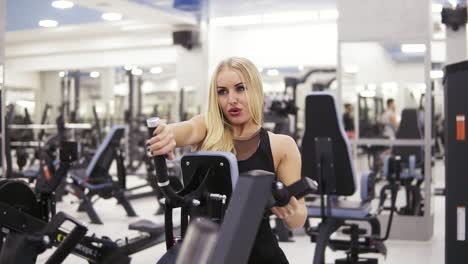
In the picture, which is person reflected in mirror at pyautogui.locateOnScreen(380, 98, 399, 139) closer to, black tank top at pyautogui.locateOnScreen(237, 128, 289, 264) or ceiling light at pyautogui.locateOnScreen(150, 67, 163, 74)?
black tank top at pyautogui.locateOnScreen(237, 128, 289, 264)

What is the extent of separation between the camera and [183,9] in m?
10.6

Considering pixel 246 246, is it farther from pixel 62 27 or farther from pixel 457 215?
pixel 62 27

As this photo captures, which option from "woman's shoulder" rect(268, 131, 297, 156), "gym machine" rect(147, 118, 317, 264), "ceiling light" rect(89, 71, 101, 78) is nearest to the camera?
"gym machine" rect(147, 118, 317, 264)

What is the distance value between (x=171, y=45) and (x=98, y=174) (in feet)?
19.8

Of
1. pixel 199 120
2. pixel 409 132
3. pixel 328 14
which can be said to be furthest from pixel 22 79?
pixel 199 120

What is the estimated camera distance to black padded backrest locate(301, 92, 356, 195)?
3832 mm

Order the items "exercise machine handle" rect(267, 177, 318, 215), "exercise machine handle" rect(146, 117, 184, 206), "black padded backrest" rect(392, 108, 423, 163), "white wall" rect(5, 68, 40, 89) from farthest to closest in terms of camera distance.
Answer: "white wall" rect(5, 68, 40, 89)
"black padded backrest" rect(392, 108, 423, 163)
"exercise machine handle" rect(146, 117, 184, 206)
"exercise machine handle" rect(267, 177, 318, 215)

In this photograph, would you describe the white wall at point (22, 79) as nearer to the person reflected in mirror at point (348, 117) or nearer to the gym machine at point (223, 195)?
the person reflected in mirror at point (348, 117)

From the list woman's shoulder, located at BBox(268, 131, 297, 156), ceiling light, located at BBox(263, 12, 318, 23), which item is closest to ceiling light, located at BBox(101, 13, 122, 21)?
ceiling light, located at BBox(263, 12, 318, 23)

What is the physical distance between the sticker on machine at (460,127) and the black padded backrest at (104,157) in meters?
4.24

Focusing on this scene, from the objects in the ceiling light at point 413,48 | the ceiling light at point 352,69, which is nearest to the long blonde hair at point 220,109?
the ceiling light at point 413,48

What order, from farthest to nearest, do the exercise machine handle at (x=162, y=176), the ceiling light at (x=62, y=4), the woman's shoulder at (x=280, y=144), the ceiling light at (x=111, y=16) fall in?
the ceiling light at (x=111, y=16) → the ceiling light at (x=62, y=4) → the woman's shoulder at (x=280, y=144) → the exercise machine handle at (x=162, y=176)

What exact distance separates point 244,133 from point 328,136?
2.40 m

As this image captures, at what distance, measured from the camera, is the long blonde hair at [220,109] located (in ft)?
4.80
